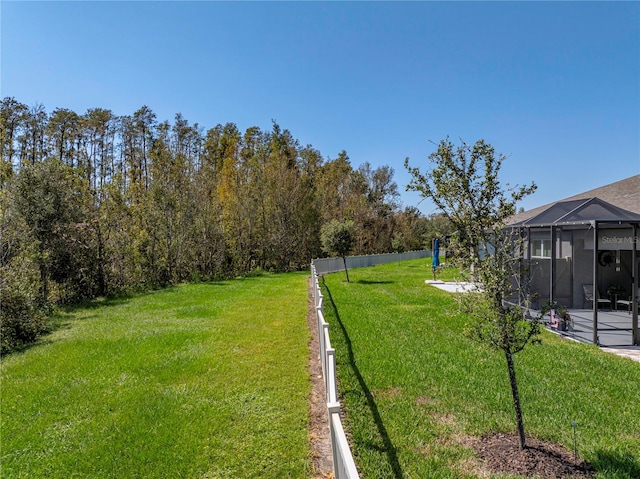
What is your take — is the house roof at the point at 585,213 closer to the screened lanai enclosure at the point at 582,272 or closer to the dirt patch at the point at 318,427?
the screened lanai enclosure at the point at 582,272

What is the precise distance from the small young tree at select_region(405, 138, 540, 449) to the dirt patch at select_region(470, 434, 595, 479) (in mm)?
140

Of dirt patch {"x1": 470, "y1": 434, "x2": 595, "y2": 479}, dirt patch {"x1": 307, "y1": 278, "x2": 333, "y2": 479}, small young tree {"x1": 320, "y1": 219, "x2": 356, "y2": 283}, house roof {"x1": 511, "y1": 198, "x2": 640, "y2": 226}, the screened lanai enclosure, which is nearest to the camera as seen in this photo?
dirt patch {"x1": 470, "y1": 434, "x2": 595, "y2": 479}

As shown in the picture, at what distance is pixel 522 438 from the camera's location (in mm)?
3580

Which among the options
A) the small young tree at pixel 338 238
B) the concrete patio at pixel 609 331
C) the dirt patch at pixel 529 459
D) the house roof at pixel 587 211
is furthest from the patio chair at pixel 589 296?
the small young tree at pixel 338 238

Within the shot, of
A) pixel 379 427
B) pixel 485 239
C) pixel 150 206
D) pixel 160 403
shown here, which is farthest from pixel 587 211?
pixel 150 206

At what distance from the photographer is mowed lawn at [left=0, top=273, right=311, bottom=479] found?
353cm

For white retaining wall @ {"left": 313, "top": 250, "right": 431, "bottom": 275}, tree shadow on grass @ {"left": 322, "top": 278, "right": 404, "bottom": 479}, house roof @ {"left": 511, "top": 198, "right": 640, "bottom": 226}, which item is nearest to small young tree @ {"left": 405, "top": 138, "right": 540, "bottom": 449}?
tree shadow on grass @ {"left": 322, "top": 278, "right": 404, "bottom": 479}

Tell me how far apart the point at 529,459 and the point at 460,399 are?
135cm

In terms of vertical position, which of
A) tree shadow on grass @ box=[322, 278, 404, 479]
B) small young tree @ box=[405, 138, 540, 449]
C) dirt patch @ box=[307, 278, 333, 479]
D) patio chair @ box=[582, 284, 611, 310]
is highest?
small young tree @ box=[405, 138, 540, 449]

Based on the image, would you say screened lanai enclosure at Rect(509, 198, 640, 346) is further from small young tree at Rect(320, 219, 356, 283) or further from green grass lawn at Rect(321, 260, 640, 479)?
small young tree at Rect(320, 219, 356, 283)

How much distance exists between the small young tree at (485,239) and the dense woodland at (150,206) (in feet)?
30.5

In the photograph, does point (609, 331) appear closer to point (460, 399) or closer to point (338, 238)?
point (460, 399)

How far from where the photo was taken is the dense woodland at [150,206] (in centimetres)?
1220

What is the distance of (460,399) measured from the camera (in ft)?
15.7
